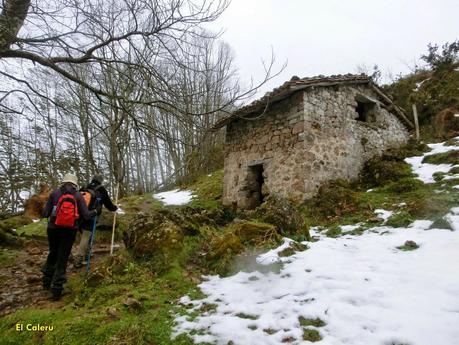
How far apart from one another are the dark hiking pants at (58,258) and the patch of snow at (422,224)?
511 centimetres

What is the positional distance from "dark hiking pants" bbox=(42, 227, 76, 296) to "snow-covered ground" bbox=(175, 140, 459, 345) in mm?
1599

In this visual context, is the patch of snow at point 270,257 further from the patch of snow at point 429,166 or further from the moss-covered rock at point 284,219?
the patch of snow at point 429,166

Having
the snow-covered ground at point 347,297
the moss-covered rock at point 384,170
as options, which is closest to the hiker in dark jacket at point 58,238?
the snow-covered ground at point 347,297

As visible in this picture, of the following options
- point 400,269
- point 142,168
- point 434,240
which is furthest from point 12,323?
point 142,168

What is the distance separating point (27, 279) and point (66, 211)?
1.49 m

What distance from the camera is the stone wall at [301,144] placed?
7.73 m

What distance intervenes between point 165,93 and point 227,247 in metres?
2.43

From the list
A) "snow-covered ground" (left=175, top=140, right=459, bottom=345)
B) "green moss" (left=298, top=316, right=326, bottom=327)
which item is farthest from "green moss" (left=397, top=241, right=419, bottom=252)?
"green moss" (left=298, top=316, right=326, bottom=327)

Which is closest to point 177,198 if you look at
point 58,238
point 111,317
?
point 58,238

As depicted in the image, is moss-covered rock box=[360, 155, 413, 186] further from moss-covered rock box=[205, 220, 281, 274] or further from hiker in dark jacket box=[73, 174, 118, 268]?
hiker in dark jacket box=[73, 174, 118, 268]

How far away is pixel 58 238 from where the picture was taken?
13.7ft

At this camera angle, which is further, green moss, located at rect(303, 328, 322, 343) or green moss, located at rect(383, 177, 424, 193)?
green moss, located at rect(383, 177, 424, 193)

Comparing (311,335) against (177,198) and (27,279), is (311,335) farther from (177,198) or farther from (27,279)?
(177,198)

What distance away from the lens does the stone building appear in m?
7.75
